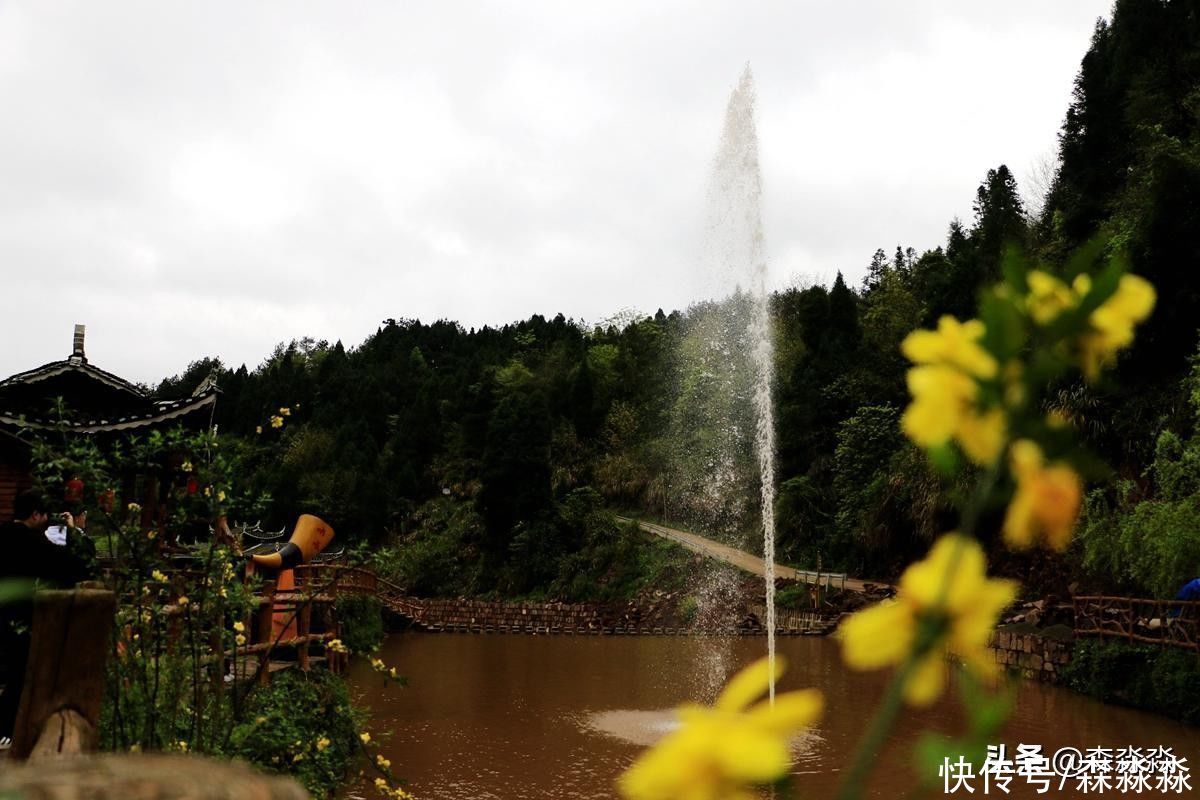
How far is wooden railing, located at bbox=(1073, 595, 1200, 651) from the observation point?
938 centimetres

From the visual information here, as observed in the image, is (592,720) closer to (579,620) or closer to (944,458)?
(944,458)

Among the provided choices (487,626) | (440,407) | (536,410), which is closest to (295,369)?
(440,407)

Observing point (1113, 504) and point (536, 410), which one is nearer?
point (1113, 504)

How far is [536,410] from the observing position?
1055 inches

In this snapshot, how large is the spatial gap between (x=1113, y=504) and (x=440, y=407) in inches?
1090

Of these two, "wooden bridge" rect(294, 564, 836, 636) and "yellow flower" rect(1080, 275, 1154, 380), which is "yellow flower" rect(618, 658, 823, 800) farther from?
"wooden bridge" rect(294, 564, 836, 636)

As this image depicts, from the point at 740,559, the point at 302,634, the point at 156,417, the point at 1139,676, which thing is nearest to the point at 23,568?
the point at 156,417

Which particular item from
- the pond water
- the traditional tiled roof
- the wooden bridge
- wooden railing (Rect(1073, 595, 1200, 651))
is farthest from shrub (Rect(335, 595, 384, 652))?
wooden railing (Rect(1073, 595, 1200, 651))

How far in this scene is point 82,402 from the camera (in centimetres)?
1112

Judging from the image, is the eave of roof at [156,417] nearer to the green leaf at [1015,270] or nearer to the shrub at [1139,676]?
the green leaf at [1015,270]

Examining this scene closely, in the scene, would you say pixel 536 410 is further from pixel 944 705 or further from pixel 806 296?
pixel 944 705

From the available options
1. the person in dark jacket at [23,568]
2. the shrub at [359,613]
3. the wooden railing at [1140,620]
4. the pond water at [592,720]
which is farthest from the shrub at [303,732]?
the wooden railing at [1140,620]

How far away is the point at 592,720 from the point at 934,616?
9.13 metres

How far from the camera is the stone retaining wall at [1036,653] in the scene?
11688mm
